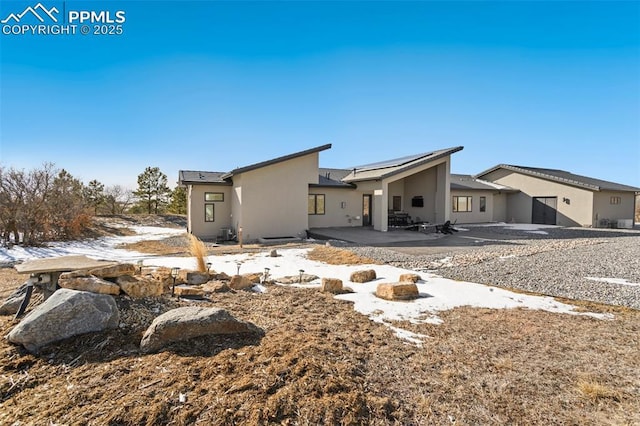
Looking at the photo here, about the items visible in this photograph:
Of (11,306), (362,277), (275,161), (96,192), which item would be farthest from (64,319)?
(96,192)

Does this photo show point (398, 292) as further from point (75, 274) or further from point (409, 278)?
point (75, 274)

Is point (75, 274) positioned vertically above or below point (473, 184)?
below

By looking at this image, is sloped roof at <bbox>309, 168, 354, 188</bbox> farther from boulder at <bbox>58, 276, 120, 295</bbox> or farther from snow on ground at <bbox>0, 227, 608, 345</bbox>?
boulder at <bbox>58, 276, 120, 295</bbox>

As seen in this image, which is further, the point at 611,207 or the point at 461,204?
the point at 461,204

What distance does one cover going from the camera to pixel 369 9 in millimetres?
10328

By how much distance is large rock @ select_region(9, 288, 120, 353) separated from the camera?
3035 mm

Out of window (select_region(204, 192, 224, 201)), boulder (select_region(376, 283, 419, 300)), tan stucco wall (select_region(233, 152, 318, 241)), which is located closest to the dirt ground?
boulder (select_region(376, 283, 419, 300))

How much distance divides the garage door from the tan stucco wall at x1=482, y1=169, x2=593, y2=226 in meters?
0.24

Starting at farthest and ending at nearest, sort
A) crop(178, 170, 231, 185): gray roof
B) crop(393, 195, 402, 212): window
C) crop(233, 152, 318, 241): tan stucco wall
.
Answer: crop(393, 195, 402, 212): window
crop(178, 170, 231, 185): gray roof
crop(233, 152, 318, 241): tan stucco wall

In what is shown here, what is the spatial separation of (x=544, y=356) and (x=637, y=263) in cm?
780

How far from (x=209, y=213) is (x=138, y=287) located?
1195cm

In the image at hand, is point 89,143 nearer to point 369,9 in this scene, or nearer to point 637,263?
point 369,9

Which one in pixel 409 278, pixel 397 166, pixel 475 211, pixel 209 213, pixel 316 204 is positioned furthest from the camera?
pixel 475 211

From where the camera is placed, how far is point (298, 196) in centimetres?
1525
